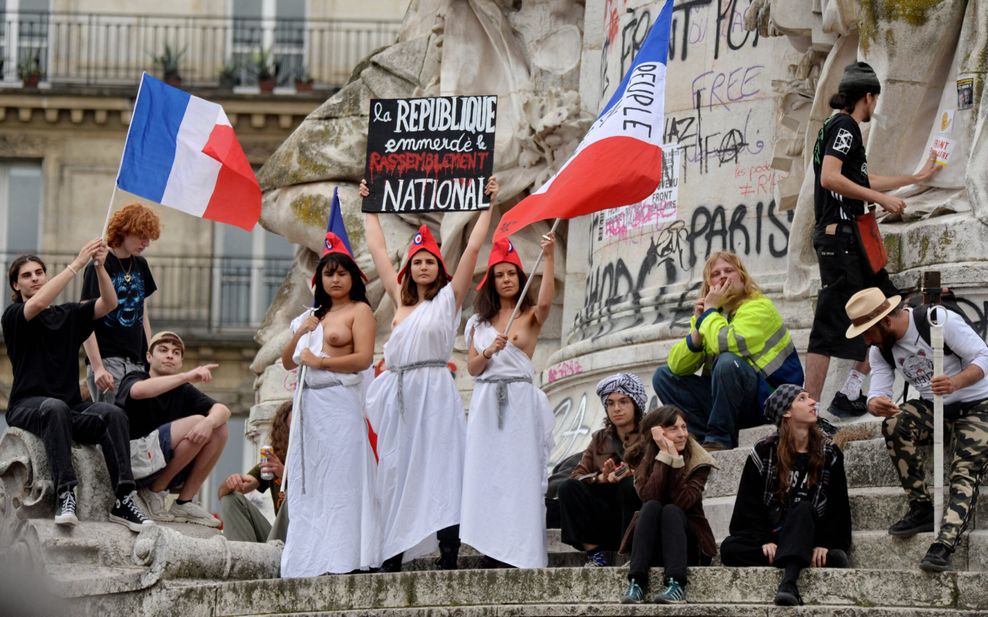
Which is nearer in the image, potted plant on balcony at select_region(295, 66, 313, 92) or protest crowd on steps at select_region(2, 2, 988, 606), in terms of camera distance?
protest crowd on steps at select_region(2, 2, 988, 606)

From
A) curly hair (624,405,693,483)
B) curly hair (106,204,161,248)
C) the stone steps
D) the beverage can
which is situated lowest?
the stone steps

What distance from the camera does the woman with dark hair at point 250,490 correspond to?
1695 centimetres

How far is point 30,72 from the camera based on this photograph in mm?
38844

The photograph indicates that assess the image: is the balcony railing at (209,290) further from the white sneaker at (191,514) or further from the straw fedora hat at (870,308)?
the straw fedora hat at (870,308)

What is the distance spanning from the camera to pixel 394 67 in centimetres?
2394

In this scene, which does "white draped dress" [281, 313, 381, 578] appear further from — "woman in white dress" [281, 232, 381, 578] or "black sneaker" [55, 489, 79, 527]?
"black sneaker" [55, 489, 79, 527]

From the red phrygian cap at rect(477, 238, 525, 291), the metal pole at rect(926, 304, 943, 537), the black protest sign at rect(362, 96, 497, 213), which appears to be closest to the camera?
the metal pole at rect(926, 304, 943, 537)

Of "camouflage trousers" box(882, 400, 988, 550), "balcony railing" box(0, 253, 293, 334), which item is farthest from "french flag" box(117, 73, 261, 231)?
"balcony railing" box(0, 253, 293, 334)

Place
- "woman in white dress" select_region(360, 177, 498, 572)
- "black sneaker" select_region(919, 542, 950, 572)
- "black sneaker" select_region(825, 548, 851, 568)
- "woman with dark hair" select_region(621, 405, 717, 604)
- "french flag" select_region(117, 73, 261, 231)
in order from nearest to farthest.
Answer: "black sneaker" select_region(919, 542, 950, 572) < "woman with dark hair" select_region(621, 405, 717, 604) < "black sneaker" select_region(825, 548, 851, 568) < "woman in white dress" select_region(360, 177, 498, 572) < "french flag" select_region(117, 73, 261, 231)

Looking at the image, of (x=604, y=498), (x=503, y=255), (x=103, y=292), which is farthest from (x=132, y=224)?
(x=604, y=498)

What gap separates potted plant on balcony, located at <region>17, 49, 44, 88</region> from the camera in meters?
38.8

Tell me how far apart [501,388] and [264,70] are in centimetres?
2378

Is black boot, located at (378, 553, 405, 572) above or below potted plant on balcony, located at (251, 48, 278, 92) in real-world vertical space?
below

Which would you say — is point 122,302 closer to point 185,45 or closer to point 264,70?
point 264,70
